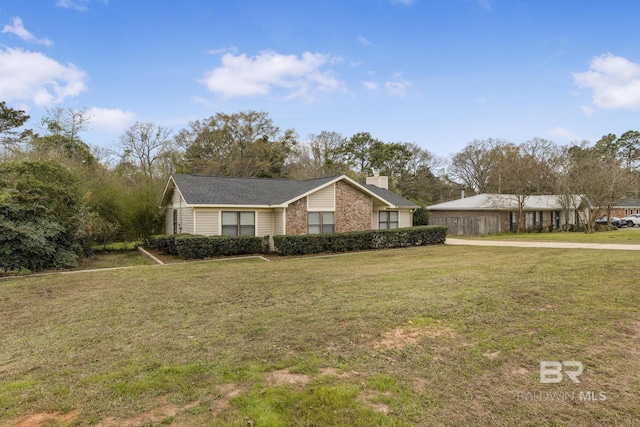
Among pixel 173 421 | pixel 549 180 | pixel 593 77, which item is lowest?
pixel 173 421

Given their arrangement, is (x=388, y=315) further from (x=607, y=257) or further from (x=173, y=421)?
(x=607, y=257)

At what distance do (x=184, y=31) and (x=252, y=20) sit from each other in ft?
9.39

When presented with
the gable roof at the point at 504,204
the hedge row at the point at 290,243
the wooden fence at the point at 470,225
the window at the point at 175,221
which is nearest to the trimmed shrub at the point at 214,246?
the hedge row at the point at 290,243

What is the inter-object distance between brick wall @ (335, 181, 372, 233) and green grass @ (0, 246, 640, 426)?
999cm

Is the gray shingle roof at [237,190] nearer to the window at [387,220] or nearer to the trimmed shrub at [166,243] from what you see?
the trimmed shrub at [166,243]

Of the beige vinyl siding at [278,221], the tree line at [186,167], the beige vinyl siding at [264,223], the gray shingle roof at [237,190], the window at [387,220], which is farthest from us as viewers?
the window at [387,220]

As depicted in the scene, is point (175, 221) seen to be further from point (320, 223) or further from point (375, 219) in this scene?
point (375, 219)

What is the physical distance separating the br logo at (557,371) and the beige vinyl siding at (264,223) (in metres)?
14.9

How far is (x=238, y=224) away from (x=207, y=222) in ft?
4.62

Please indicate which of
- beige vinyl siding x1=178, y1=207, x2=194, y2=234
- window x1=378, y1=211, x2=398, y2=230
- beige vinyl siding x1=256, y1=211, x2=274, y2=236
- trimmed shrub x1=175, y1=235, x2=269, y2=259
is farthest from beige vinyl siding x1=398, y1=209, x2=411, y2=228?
beige vinyl siding x1=178, y1=207, x2=194, y2=234

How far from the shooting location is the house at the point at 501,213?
93.2 feet

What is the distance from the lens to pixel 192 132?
37531mm

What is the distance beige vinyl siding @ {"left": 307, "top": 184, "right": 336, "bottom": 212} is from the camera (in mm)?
18422

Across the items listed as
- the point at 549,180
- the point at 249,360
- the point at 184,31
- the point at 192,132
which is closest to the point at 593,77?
the point at 549,180
